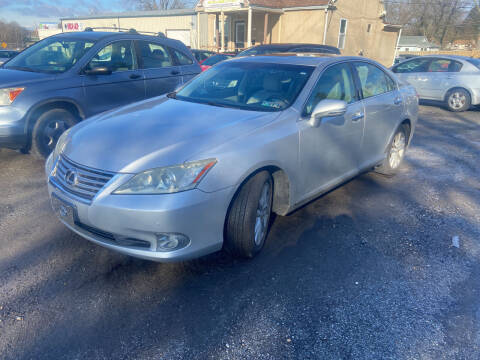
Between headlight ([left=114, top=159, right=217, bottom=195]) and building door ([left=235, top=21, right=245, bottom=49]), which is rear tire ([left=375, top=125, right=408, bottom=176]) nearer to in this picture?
headlight ([left=114, top=159, right=217, bottom=195])

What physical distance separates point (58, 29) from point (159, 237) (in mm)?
47751

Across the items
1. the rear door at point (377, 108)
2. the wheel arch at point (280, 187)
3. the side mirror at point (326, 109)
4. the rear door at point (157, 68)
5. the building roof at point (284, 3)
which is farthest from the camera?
the building roof at point (284, 3)

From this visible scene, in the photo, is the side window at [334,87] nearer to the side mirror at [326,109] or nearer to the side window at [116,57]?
the side mirror at [326,109]

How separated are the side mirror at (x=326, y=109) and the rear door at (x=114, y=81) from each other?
3.55 meters

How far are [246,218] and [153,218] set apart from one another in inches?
28.5

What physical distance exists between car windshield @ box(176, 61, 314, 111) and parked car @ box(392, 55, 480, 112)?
8.51 metres

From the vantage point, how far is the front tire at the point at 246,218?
9.14 feet

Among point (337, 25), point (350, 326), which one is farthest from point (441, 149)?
point (337, 25)

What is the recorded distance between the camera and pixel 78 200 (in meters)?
2.60

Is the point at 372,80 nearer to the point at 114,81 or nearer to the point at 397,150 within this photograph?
the point at 397,150

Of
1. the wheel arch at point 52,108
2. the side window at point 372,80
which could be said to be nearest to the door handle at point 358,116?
the side window at point 372,80

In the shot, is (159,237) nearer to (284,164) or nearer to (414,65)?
(284,164)

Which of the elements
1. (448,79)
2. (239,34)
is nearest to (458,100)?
(448,79)

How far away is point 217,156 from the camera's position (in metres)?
2.61
